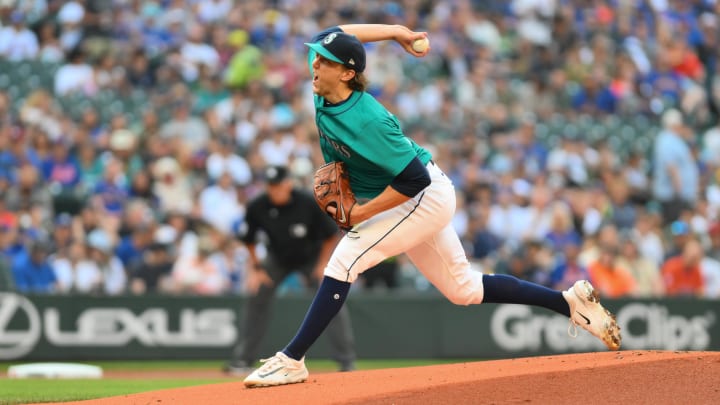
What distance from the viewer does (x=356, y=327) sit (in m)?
12.0

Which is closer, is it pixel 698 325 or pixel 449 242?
pixel 449 242

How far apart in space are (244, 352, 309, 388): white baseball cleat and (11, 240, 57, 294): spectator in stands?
6.18 meters

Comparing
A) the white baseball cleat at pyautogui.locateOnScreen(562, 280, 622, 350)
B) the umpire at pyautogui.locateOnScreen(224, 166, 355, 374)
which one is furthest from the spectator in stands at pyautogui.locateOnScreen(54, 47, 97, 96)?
the white baseball cleat at pyautogui.locateOnScreen(562, 280, 622, 350)

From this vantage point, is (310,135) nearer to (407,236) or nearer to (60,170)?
(60,170)

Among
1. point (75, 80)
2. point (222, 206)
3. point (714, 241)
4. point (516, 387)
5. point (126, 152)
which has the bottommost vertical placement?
point (714, 241)

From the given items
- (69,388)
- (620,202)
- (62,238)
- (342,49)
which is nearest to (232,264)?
(62,238)

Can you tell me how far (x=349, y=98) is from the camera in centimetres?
598

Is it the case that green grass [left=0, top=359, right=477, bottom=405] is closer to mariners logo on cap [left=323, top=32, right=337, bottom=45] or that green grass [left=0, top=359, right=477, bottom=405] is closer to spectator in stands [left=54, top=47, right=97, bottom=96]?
mariners logo on cap [left=323, top=32, right=337, bottom=45]

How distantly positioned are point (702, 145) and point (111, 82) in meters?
9.32

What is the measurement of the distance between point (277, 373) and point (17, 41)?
1035cm

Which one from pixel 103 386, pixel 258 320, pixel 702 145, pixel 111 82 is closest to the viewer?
pixel 103 386

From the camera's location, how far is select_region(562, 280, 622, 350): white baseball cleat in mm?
6516

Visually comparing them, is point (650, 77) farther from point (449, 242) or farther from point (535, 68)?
point (449, 242)

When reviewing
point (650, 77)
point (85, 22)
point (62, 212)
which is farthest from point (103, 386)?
point (650, 77)
